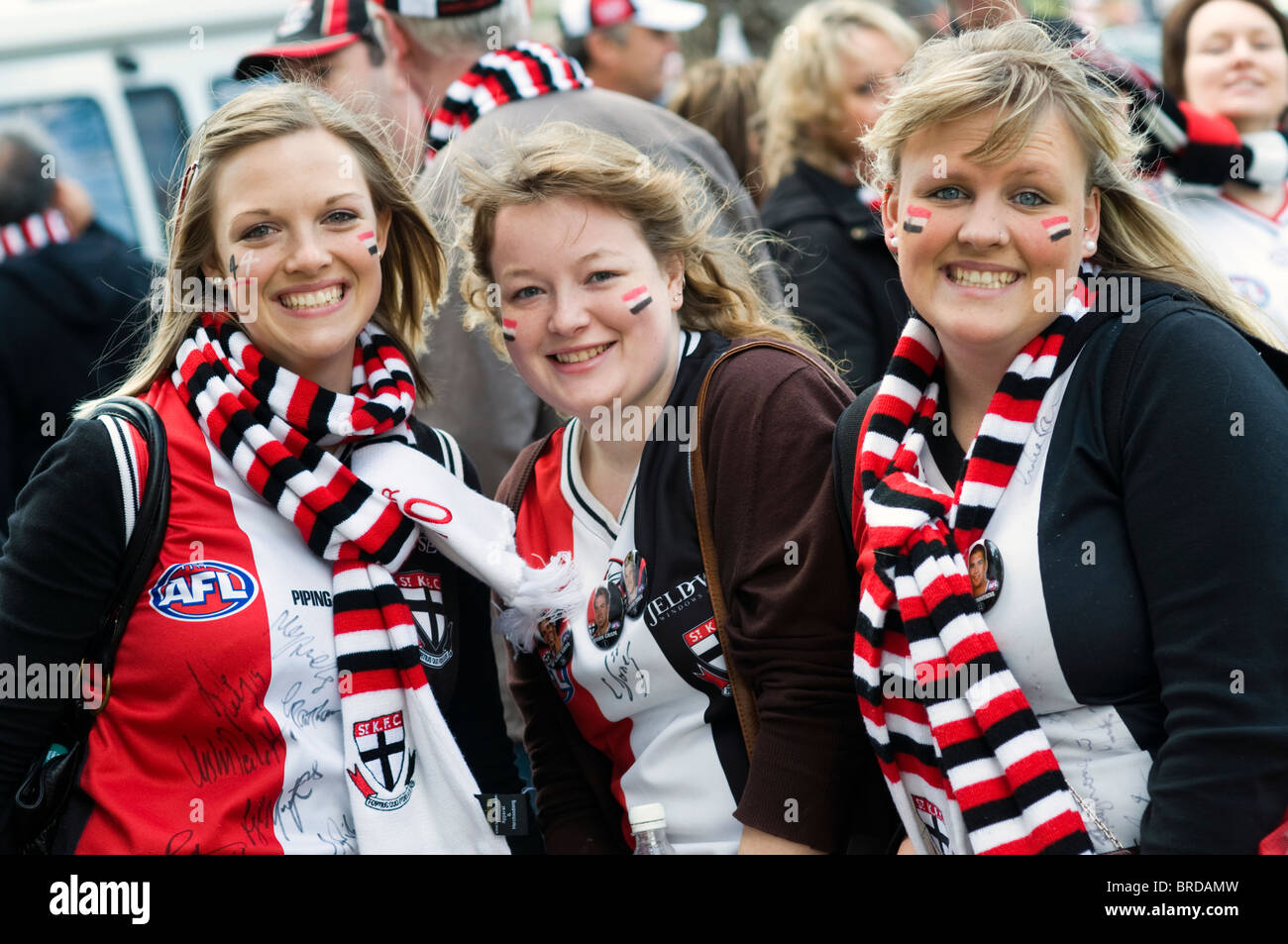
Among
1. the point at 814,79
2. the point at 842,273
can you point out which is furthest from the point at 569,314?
the point at 814,79

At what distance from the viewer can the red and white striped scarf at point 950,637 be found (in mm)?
2172

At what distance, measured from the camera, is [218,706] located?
2426 mm

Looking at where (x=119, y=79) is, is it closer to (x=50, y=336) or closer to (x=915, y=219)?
(x=50, y=336)

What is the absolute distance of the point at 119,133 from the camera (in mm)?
8680

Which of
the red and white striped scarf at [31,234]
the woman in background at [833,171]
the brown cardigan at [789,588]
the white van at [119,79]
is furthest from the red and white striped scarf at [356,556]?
the white van at [119,79]

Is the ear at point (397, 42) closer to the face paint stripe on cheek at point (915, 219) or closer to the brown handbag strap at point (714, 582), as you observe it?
the brown handbag strap at point (714, 582)

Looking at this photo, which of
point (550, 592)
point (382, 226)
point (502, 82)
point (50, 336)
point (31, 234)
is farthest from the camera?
point (31, 234)

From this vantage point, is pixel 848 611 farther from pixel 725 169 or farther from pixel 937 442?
pixel 725 169

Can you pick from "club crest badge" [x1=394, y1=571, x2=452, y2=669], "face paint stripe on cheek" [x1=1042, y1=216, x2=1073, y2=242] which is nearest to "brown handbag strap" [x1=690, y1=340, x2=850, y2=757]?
"club crest badge" [x1=394, y1=571, x2=452, y2=669]

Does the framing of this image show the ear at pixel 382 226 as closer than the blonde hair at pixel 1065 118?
No

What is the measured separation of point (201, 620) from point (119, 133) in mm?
7157

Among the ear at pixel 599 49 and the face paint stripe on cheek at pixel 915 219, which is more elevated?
the ear at pixel 599 49

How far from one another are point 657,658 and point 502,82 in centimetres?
191
